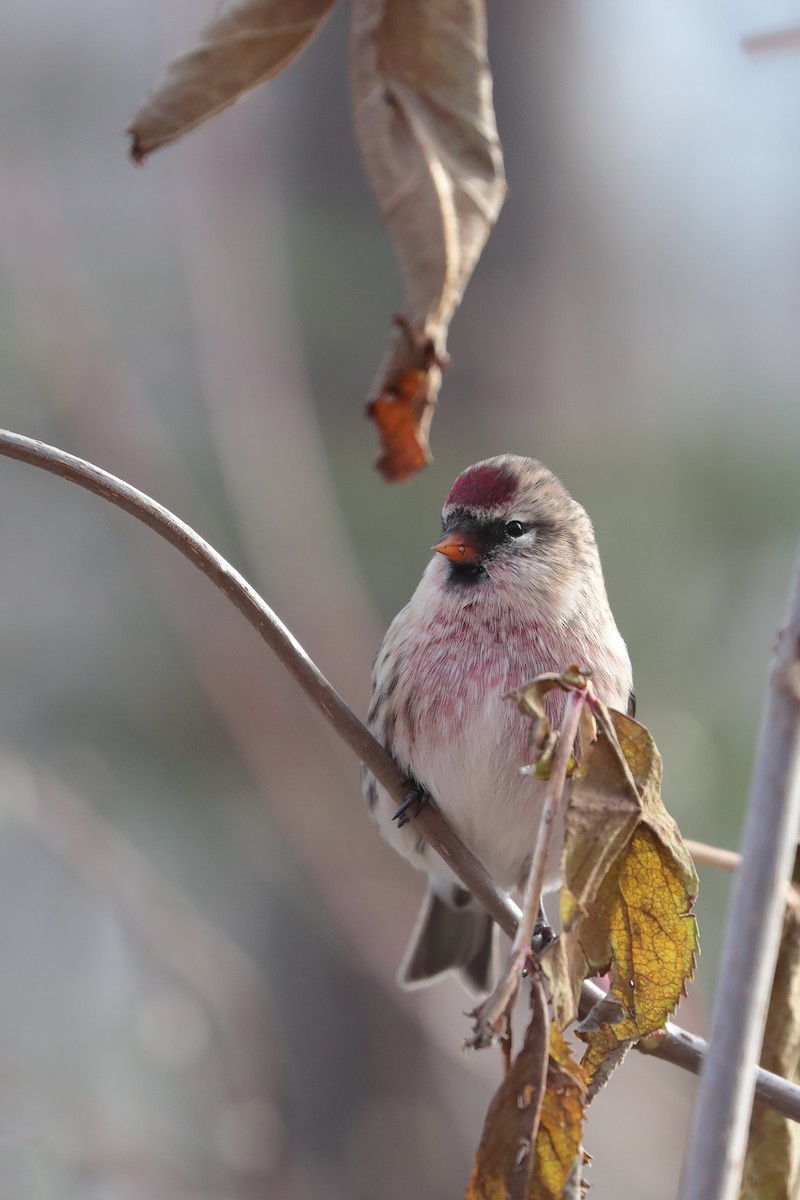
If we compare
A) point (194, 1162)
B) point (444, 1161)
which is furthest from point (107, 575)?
point (444, 1161)

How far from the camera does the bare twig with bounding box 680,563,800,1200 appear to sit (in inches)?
23.4

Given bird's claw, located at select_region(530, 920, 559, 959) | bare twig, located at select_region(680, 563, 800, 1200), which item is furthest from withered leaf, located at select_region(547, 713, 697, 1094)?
bird's claw, located at select_region(530, 920, 559, 959)

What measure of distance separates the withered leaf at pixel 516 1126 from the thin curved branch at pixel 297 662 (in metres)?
0.16

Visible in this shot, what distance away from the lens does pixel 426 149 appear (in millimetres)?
1165

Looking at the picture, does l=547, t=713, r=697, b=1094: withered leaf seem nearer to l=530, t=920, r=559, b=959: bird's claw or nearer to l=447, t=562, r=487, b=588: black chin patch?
l=530, t=920, r=559, b=959: bird's claw

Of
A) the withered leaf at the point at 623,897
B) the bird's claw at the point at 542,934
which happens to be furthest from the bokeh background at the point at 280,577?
the withered leaf at the point at 623,897

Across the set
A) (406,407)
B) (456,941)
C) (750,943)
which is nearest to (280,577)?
(456,941)

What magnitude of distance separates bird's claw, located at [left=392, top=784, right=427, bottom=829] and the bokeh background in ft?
5.33

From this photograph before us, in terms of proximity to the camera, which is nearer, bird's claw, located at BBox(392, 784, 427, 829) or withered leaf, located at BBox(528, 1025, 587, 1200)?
withered leaf, located at BBox(528, 1025, 587, 1200)

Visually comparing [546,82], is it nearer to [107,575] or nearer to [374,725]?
[107,575]

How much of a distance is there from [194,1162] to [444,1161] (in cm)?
84

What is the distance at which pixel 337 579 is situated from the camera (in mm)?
3557

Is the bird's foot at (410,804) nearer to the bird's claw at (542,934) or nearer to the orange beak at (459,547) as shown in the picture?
the bird's claw at (542,934)

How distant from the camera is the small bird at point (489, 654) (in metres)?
1.68
